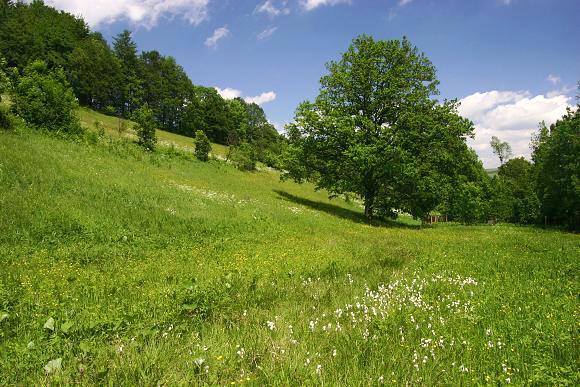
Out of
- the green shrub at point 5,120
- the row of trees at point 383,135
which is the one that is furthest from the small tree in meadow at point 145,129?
the row of trees at point 383,135

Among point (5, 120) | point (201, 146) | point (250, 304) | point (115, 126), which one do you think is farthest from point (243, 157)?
point (250, 304)

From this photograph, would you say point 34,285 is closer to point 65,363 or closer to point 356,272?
point 65,363

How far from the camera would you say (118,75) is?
8256 centimetres

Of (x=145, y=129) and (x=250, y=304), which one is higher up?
(x=145, y=129)

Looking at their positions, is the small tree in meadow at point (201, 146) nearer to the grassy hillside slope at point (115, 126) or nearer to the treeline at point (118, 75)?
the grassy hillside slope at point (115, 126)

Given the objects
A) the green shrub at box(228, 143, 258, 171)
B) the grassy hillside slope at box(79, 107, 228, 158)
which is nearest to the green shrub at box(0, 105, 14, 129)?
the grassy hillside slope at box(79, 107, 228, 158)

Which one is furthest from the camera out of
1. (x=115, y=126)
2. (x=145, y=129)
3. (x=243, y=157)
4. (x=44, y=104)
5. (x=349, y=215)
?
(x=115, y=126)

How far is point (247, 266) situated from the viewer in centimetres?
1028

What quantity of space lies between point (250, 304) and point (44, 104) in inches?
1263

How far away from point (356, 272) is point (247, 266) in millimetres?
3279

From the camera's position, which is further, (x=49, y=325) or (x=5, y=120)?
(x=5, y=120)

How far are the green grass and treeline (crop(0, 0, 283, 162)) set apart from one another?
43986mm

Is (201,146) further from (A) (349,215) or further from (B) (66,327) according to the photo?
(B) (66,327)

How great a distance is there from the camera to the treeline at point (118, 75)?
227 feet
